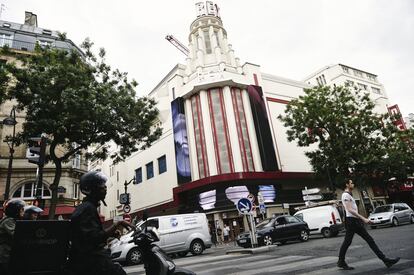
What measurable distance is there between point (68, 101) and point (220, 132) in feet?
64.7

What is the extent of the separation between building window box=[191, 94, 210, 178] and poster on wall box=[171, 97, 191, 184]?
131cm

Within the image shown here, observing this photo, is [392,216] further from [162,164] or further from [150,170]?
[150,170]

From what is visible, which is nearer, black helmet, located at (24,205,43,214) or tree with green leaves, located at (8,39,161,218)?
black helmet, located at (24,205,43,214)

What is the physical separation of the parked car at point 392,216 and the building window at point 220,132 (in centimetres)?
1318

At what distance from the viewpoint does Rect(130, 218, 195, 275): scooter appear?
3.08 meters

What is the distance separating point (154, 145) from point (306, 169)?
1906cm

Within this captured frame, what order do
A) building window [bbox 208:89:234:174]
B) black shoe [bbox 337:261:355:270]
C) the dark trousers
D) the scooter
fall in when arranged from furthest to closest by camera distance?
building window [bbox 208:89:234:174]
the dark trousers
black shoe [bbox 337:261:355:270]
the scooter

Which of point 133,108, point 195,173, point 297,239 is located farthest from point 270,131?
point 133,108

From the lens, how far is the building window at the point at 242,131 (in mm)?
29641

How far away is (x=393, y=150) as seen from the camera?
24.8m

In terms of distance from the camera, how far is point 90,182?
271cm

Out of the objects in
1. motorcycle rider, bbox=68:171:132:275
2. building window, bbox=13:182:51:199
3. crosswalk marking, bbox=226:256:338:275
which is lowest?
crosswalk marking, bbox=226:256:338:275

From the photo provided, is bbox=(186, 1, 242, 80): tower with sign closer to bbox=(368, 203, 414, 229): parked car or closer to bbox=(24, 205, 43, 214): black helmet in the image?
bbox=(368, 203, 414, 229): parked car

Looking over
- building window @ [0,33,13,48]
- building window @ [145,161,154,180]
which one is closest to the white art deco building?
building window @ [145,161,154,180]
